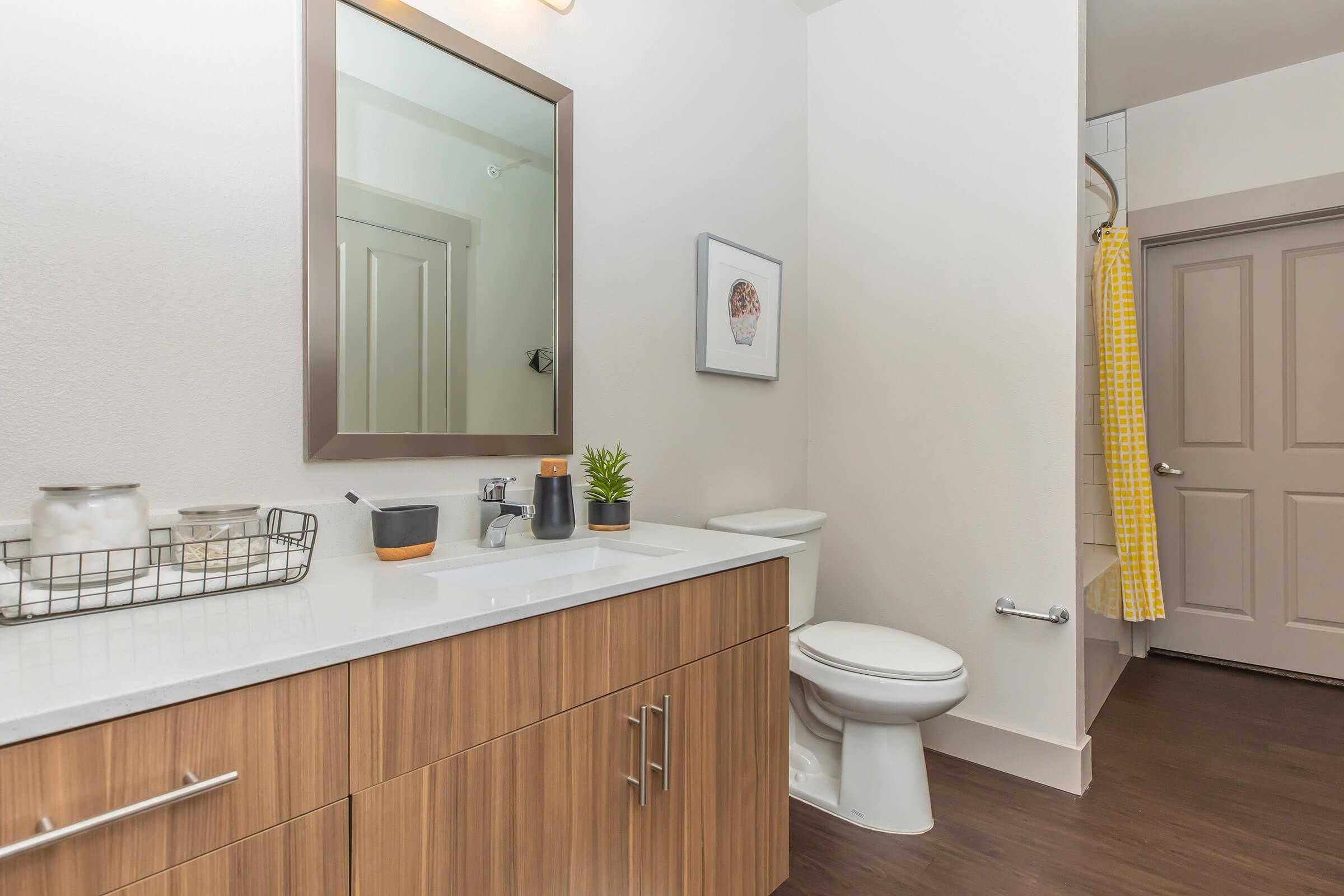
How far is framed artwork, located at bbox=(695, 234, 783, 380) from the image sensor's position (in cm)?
203

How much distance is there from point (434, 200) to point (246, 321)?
457mm

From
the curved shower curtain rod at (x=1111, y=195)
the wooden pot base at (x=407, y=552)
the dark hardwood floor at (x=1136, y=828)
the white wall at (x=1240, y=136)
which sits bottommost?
the dark hardwood floor at (x=1136, y=828)

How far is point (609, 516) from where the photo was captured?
155 cm

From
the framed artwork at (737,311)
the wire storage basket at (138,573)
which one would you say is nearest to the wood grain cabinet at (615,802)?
the wire storage basket at (138,573)

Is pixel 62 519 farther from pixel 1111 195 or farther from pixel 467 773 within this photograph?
pixel 1111 195

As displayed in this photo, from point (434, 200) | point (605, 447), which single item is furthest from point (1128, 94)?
point (434, 200)

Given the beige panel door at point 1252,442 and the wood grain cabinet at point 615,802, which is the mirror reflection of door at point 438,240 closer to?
the wood grain cabinet at point 615,802

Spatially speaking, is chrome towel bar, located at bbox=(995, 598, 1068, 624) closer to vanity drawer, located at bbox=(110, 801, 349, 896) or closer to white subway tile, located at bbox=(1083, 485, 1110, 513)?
white subway tile, located at bbox=(1083, 485, 1110, 513)

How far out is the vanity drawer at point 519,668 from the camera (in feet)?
2.43

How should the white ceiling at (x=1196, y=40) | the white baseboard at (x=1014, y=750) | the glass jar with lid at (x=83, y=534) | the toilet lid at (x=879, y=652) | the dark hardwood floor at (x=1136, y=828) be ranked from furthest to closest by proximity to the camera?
1. the white ceiling at (x=1196, y=40)
2. the white baseboard at (x=1014, y=750)
3. the toilet lid at (x=879, y=652)
4. the dark hardwood floor at (x=1136, y=828)
5. the glass jar with lid at (x=83, y=534)

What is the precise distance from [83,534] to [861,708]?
1.62 metres

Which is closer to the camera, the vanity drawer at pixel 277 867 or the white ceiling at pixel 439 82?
the vanity drawer at pixel 277 867

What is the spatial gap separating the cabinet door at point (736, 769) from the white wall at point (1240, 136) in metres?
3.10

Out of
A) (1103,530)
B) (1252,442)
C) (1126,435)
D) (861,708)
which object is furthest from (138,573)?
(1252,442)
